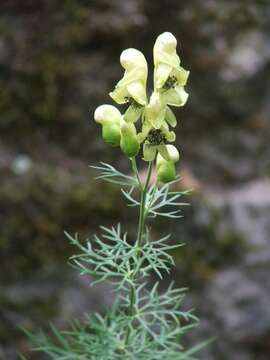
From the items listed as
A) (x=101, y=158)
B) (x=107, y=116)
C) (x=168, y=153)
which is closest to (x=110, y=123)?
(x=107, y=116)

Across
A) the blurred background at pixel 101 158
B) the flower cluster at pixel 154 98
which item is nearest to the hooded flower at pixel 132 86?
the flower cluster at pixel 154 98

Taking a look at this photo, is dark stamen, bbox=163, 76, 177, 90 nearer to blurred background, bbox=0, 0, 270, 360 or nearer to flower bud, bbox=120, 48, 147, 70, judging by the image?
flower bud, bbox=120, 48, 147, 70

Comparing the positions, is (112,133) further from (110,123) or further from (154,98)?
(154,98)

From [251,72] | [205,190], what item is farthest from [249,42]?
[205,190]

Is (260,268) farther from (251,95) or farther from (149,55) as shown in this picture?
(149,55)

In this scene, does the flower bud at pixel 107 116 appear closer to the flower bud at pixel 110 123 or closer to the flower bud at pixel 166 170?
the flower bud at pixel 110 123
